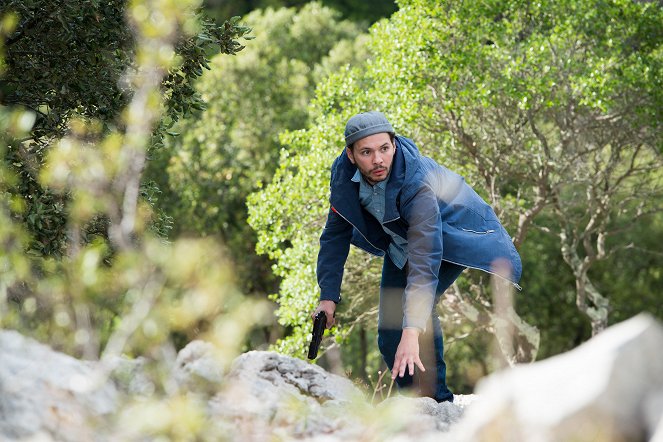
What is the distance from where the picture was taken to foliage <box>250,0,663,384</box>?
12.2 m

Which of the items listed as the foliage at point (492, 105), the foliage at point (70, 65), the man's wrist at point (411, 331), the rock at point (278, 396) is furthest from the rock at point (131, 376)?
the foliage at point (492, 105)

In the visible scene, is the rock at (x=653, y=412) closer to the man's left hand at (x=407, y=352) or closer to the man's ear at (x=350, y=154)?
the man's left hand at (x=407, y=352)

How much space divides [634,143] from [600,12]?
2302mm

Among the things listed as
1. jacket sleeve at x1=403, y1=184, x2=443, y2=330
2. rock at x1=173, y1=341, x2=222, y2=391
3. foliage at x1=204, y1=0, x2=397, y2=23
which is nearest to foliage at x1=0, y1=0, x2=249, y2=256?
jacket sleeve at x1=403, y1=184, x2=443, y2=330

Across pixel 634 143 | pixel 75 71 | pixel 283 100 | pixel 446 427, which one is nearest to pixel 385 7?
pixel 283 100

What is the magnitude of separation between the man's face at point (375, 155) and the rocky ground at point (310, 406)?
165cm

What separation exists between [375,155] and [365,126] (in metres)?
0.17

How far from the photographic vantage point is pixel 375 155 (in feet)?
16.9

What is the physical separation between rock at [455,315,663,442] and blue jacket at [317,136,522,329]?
1883 millimetres

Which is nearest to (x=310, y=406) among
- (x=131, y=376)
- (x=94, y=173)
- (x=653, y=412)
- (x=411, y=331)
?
(x=131, y=376)

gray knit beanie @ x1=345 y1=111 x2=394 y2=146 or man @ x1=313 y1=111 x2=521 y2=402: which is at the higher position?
gray knit beanie @ x1=345 y1=111 x2=394 y2=146

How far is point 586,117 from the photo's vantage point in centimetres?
1365

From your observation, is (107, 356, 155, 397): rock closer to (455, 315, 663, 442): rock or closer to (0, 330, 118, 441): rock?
(0, 330, 118, 441): rock

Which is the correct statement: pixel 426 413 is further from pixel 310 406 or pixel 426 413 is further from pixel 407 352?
pixel 310 406
